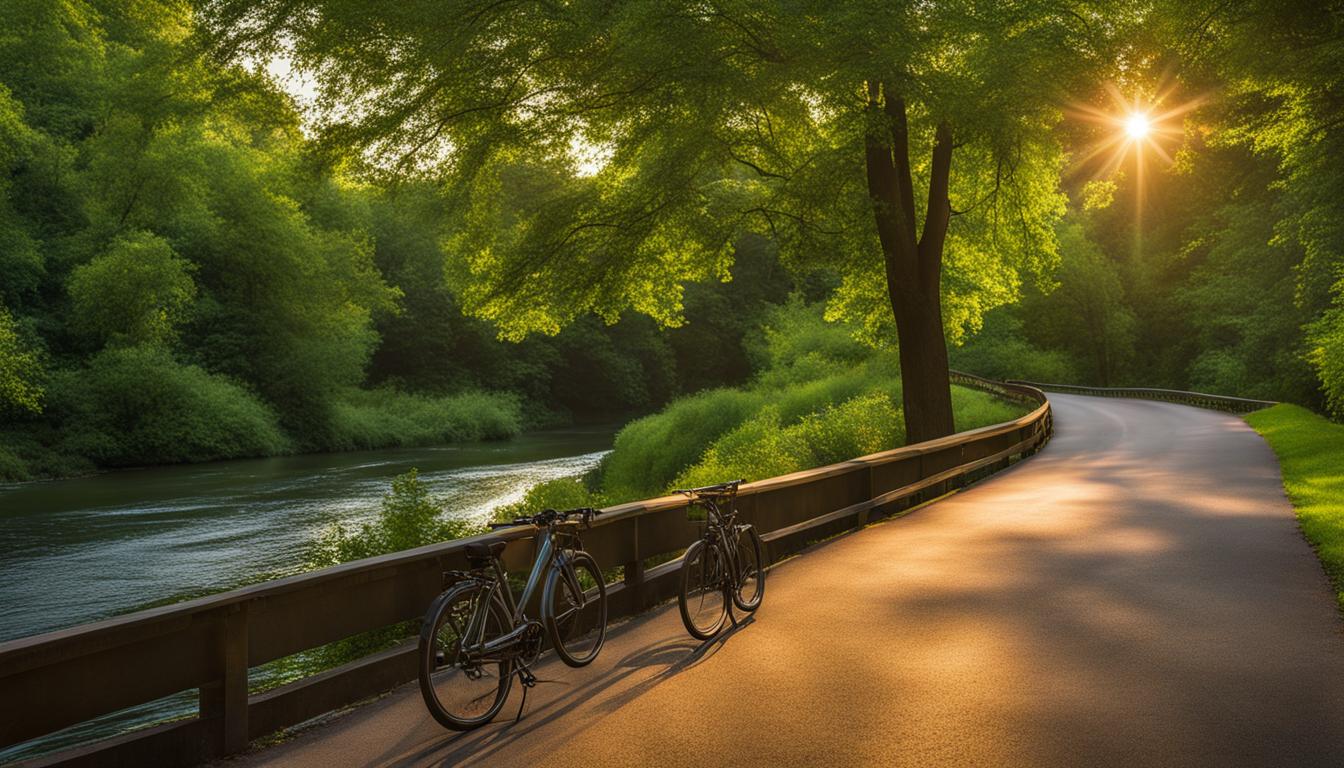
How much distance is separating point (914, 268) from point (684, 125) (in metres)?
5.72

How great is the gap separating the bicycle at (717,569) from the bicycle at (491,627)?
96 centimetres

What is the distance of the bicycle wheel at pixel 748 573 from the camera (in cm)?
862

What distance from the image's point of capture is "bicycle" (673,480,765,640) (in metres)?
7.93

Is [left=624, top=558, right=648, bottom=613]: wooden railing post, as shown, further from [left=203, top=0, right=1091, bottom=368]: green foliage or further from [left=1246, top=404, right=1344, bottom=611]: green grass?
[left=203, top=0, right=1091, bottom=368]: green foliage

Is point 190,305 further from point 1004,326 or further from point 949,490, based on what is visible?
point 1004,326

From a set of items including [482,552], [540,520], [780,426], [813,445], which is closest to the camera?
[482,552]

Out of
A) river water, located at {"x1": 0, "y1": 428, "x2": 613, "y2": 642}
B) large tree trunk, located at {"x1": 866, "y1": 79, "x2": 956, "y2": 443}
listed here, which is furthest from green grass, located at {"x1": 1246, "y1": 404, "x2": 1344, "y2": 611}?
river water, located at {"x1": 0, "y1": 428, "x2": 613, "y2": 642}

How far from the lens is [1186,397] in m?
51.2

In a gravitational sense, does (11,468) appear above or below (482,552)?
above

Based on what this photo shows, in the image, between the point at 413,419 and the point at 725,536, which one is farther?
the point at 413,419

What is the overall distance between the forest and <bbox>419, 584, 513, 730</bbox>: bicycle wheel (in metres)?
10.5

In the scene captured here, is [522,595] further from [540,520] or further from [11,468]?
[11,468]

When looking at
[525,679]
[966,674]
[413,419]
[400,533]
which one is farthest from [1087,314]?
[525,679]

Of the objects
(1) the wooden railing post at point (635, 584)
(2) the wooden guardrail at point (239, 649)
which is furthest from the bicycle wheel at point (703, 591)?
(1) the wooden railing post at point (635, 584)
